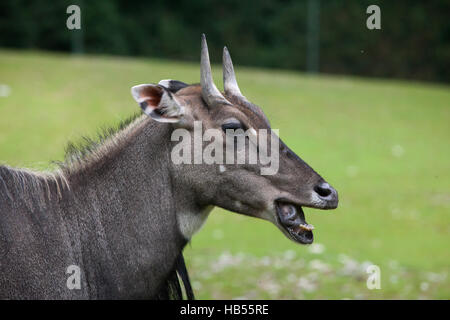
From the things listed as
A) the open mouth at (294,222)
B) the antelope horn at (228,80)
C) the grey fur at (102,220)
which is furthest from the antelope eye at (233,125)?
the open mouth at (294,222)

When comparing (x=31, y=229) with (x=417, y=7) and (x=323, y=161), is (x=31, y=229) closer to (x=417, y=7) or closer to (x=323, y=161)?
(x=323, y=161)

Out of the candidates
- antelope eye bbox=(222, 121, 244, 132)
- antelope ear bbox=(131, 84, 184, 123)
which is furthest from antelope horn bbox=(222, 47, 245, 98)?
antelope ear bbox=(131, 84, 184, 123)

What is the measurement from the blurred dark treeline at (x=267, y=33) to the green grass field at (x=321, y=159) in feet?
13.5

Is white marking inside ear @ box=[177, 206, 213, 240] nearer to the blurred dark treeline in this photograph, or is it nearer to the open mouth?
the open mouth

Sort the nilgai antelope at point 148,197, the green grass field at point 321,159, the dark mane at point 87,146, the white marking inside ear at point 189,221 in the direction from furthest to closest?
1. the green grass field at point 321,159
2. the dark mane at point 87,146
3. the white marking inside ear at point 189,221
4. the nilgai antelope at point 148,197

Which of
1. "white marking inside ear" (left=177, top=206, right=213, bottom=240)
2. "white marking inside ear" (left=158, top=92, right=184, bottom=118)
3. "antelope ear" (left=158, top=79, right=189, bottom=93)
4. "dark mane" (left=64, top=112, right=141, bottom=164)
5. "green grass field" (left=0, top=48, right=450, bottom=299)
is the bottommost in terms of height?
"green grass field" (left=0, top=48, right=450, bottom=299)

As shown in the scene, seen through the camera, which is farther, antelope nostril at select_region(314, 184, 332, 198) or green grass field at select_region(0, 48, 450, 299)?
green grass field at select_region(0, 48, 450, 299)

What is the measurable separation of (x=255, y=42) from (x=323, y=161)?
16670 millimetres

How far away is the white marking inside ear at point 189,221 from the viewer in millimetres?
4734

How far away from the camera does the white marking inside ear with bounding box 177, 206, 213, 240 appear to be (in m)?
4.73

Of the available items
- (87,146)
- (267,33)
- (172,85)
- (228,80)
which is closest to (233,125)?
(228,80)

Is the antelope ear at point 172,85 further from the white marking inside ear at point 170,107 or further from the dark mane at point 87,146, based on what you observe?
the white marking inside ear at point 170,107

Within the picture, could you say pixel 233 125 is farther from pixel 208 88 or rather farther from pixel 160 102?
pixel 160 102

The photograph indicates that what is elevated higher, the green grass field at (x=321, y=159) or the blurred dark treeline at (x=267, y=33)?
the blurred dark treeline at (x=267, y=33)
